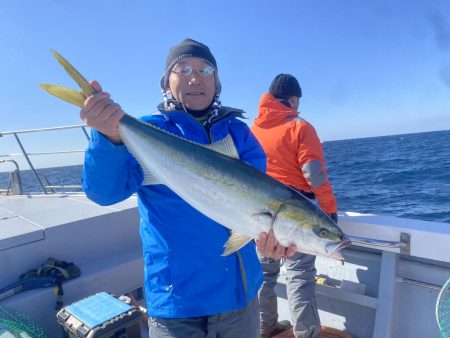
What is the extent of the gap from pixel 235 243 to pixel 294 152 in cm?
222

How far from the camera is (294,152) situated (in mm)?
4016

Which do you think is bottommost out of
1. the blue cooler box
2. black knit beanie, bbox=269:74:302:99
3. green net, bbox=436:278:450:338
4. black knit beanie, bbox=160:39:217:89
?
the blue cooler box

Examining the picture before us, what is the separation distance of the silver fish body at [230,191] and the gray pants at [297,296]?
6.22 feet

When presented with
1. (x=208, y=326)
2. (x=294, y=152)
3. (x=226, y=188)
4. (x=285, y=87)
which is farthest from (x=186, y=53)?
(x=285, y=87)

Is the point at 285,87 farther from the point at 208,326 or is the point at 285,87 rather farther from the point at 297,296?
the point at 208,326

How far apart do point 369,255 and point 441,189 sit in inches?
505

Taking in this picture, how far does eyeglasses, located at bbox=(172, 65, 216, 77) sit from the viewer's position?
2.40m

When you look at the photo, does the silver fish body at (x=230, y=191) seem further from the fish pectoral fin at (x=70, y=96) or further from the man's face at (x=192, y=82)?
the man's face at (x=192, y=82)

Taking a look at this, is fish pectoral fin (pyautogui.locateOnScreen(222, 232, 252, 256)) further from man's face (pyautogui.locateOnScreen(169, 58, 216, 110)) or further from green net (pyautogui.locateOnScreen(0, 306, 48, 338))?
green net (pyautogui.locateOnScreen(0, 306, 48, 338))

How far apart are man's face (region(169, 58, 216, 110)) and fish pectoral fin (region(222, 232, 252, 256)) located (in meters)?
0.96

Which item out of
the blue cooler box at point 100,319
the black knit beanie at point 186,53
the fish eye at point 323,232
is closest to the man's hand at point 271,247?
the fish eye at point 323,232

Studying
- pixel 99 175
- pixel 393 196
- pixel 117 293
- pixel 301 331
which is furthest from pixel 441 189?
pixel 99 175

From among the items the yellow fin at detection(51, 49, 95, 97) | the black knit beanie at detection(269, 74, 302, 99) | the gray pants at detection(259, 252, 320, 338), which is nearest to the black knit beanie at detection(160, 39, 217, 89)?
the yellow fin at detection(51, 49, 95, 97)

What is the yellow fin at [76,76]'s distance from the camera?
2.01 metres
